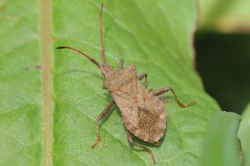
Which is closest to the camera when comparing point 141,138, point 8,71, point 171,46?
point 141,138

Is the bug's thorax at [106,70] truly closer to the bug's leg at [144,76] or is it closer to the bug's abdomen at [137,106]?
the bug's abdomen at [137,106]

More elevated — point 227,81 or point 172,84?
point 172,84

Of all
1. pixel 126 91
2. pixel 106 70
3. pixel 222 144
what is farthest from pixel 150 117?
pixel 222 144

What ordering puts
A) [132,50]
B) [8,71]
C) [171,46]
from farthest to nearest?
1. [171,46]
2. [132,50]
3. [8,71]

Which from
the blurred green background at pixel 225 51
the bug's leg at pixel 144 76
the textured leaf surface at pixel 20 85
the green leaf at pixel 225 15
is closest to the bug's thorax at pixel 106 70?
the bug's leg at pixel 144 76

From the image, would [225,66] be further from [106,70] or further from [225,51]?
[106,70]

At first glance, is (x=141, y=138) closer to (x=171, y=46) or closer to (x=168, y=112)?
(x=168, y=112)

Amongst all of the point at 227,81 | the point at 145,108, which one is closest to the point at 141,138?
the point at 145,108
